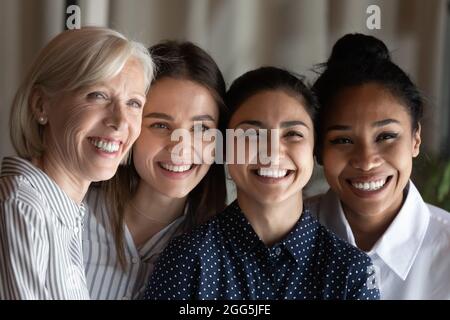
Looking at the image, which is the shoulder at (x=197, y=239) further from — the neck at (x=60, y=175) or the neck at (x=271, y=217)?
the neck at (x=60, y=175)

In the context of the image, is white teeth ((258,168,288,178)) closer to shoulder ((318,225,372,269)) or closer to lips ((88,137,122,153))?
shoulder ((318,225,372,269))

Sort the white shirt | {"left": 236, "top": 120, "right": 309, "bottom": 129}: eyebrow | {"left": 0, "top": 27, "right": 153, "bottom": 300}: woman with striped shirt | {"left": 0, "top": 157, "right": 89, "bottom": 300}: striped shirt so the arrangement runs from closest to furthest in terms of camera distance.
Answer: {"left": 0, "top": 157, "right": 89, "bottom": 300}: striped shirt, {"left": 0, "top": 27, "right": 153, "bottom": 300}: woman with striped shirt, {"left": 236, "top": 120, "right": 309, "bottom": 129}: eyebrow, the white shirt

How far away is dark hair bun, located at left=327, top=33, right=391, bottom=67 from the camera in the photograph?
1288mm

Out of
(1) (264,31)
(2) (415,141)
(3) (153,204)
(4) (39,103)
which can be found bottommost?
(3) (153,204)

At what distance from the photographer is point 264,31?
54.3 inches

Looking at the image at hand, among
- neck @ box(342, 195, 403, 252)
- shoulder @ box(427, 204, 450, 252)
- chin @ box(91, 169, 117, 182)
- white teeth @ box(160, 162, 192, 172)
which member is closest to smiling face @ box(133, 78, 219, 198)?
white teeth @ box(160, 162, 192, 172)

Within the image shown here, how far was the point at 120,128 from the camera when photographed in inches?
43.1

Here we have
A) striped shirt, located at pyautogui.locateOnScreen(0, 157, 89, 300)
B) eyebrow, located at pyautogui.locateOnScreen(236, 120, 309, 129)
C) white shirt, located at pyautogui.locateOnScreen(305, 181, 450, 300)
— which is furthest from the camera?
white shirt, located at pyautogui.locateOnScreen(305, 181, 450, 300)

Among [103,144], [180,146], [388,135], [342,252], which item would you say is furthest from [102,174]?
[388,135]

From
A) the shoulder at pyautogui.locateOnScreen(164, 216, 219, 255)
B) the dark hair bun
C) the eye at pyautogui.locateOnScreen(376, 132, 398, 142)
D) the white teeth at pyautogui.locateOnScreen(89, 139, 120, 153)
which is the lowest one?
the shoulder at pyautogui.locateOnScreen(164, 216, 219, 255)

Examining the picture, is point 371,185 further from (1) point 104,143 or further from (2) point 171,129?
(1) point 104,143

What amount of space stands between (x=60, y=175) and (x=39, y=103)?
131 millimetres

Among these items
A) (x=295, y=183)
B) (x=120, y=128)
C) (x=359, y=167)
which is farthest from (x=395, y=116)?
(x=120, y=128)
